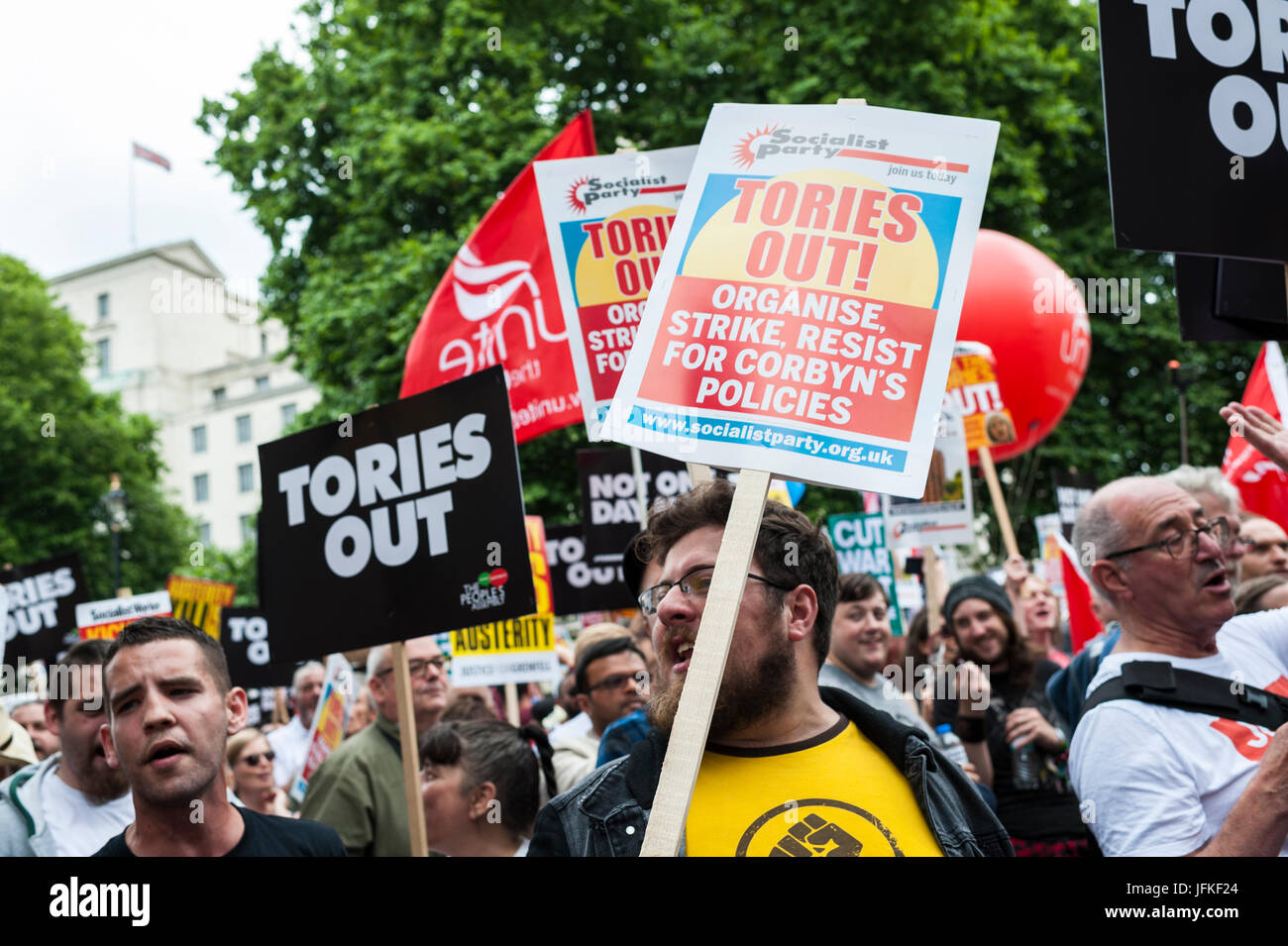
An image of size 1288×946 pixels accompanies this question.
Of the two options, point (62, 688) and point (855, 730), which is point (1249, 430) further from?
point (62, 688)

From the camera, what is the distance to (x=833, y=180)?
9.09 feet

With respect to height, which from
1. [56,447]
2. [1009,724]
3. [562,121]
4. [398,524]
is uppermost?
[562,121]

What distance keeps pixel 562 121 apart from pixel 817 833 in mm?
15274

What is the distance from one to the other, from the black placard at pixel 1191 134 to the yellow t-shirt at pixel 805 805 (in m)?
1.31

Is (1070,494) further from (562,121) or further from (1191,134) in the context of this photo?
(562,121)

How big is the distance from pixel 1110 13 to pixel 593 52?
15.0 m

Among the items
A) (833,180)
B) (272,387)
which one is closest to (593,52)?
(833,180)

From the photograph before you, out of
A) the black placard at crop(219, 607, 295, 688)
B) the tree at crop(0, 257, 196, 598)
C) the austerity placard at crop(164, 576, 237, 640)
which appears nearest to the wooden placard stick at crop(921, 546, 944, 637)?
the black placard at crop(219, 607, 295, 688)

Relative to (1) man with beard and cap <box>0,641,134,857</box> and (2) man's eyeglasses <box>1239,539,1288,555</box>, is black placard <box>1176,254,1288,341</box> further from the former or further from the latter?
(1) man with beard and cap <box>0,641,134,857</box>

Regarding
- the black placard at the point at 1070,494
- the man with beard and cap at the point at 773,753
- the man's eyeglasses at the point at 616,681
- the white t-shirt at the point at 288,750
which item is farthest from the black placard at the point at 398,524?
the black placard at the point at 1070,494

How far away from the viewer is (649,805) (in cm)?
242

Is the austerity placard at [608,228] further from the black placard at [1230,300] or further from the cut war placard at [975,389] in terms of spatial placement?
the cut war placard at [975,389]

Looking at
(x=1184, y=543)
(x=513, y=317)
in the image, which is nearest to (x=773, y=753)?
(x=1184, y=543)

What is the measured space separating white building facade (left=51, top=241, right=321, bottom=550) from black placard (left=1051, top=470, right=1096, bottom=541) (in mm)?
51260
